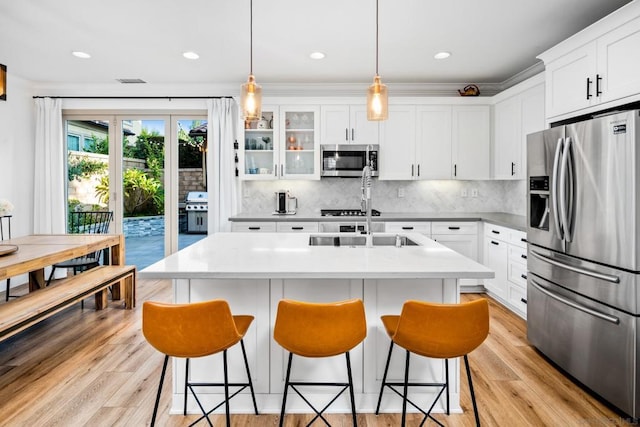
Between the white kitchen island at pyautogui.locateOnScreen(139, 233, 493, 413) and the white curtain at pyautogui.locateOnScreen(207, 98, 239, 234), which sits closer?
the white kitchen island at pyautogui.locateOnScreen(139, 233, 493, 413)

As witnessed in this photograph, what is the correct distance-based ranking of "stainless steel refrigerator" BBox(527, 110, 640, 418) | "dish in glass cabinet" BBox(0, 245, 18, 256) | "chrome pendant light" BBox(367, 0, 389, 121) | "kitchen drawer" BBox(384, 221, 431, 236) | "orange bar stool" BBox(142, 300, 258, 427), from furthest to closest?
"kitchen drawer" BBox(384, 221, 431, 236), "dish in glass cabinet" BBox(0, 245, 18, 256), "chrome pendant light" BBox(367, 0, 389, 121), "stainless steel refrigerator" BBox(527, 110, 640, 418), "orange bar stool" BBox(142, 300, 258, 427)

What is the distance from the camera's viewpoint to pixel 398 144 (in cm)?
470

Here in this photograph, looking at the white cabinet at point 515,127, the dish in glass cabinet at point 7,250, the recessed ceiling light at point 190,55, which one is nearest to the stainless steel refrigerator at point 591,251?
the white cabinet at point 515,127

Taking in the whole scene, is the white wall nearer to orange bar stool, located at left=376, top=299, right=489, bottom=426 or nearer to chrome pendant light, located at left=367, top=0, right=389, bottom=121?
chrome pendant light, located at left=367, top=0, right=389, bottom=121

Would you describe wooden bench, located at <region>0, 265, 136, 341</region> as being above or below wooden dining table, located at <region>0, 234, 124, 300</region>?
below

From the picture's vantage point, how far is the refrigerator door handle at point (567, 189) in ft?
8.01

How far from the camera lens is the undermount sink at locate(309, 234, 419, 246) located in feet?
9.36

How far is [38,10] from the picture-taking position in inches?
117

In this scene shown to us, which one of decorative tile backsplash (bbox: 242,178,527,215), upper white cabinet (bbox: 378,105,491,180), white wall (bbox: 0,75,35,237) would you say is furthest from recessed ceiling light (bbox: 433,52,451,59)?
white wall (bbox: 0,75,35,237)

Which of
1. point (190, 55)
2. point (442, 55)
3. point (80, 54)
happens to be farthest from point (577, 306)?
point (80, 54)

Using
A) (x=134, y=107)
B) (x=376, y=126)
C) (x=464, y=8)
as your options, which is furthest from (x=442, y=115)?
(x=134, y=107)

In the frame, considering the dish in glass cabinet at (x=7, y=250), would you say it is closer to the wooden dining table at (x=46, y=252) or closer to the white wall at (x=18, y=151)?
the wooden dining table at (x=46, y=252)

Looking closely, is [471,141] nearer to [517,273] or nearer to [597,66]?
[517,273]

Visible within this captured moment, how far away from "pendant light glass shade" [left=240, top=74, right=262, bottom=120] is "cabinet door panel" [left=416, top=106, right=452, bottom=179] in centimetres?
284
